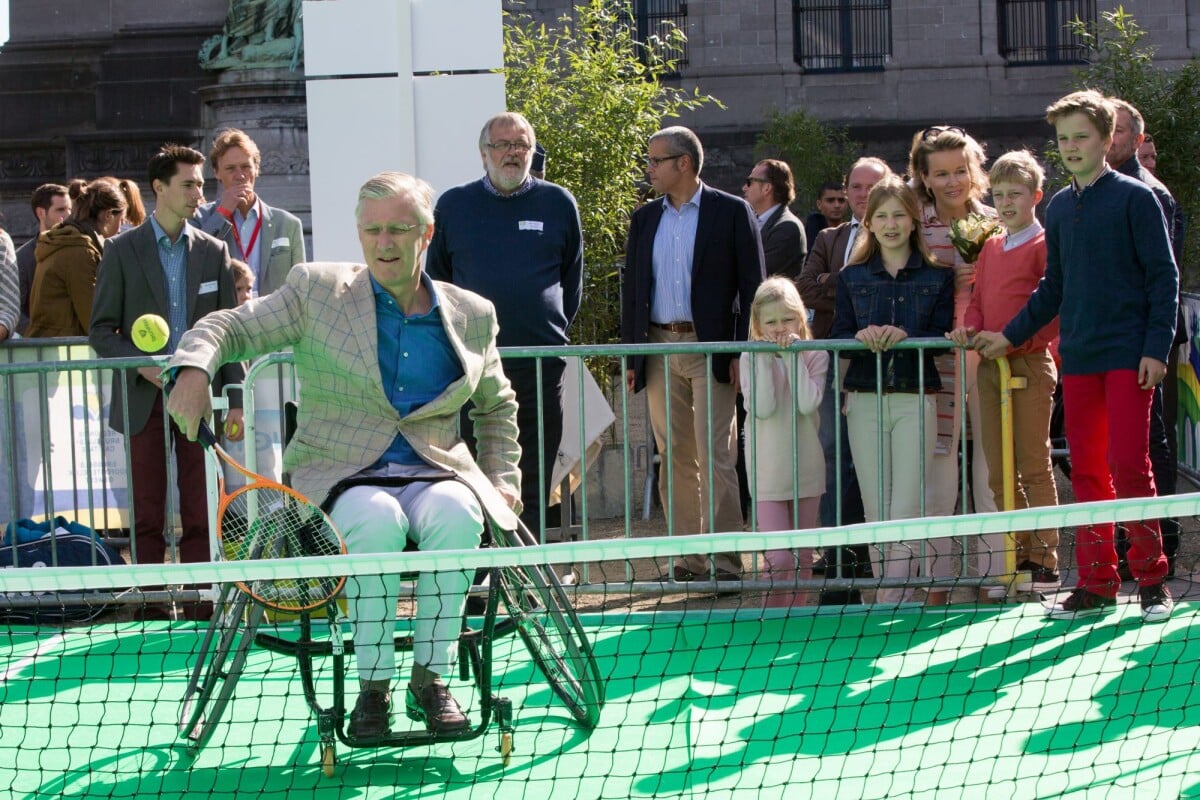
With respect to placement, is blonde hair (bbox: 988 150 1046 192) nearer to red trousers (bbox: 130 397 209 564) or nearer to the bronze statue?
red trousers (bbox: 130 397 209 564)

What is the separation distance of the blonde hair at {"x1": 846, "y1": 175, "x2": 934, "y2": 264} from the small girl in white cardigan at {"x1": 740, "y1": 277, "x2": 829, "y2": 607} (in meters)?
0.35

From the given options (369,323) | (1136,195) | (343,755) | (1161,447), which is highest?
(1136,195)

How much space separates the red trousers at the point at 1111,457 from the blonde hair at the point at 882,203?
884mm

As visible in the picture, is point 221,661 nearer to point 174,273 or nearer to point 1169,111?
point 174,273

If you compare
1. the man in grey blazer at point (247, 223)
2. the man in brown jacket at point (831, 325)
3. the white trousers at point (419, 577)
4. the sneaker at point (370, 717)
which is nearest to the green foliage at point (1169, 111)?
the man in brown jacket at point (831, 325)

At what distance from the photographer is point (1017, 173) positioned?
22.3ft

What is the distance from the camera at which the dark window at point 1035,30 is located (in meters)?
27.1

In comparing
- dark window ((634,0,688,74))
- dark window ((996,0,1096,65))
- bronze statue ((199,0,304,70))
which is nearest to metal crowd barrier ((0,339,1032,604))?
bronze statue ((199,0,304,70))

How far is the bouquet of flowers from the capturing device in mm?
7078

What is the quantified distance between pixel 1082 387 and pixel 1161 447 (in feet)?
3.69

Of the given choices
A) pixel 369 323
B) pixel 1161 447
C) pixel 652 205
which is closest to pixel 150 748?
pixel 369 323

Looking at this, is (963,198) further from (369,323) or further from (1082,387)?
(369,323)

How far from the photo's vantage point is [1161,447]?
7391 millimetres

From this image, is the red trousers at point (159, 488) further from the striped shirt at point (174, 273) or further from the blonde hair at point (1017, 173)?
the blonde hair at point (1017, 173)
